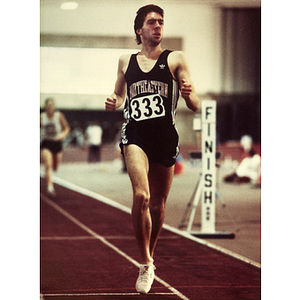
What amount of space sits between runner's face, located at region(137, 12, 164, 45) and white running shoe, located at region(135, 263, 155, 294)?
1.68 meters

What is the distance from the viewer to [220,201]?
28.3 ft

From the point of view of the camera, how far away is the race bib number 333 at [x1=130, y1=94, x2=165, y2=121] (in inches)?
152

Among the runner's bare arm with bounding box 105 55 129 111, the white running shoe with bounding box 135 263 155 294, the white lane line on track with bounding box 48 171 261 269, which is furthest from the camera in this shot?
the white lane line on track with bounding box 48 171 261 269

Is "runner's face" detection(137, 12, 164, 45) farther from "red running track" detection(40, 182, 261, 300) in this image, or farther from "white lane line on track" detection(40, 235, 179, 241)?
"white lane line on track" detection(40, 235, 179, 241)

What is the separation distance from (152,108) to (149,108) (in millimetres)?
22

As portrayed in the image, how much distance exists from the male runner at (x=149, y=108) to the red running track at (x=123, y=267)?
543 mm

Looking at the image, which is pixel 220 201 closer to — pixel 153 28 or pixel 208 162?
pixel 208 162

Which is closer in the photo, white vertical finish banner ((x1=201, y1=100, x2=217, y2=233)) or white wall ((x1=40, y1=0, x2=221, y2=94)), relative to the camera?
white wall ((x1=40, y1=0, x2=221, y2=94))

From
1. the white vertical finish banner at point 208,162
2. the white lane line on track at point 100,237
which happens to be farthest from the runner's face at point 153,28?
the white vertical finish banner at point 208,162

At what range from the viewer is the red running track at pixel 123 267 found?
419 centimetres

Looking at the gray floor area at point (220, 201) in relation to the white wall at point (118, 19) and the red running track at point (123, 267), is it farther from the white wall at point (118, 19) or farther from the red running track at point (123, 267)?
the white wall at point (118, 19)

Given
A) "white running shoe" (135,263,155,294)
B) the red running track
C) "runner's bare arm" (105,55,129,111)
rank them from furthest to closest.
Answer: the red running track, "runner's bare arm" (105,55,129,111), "white running shoe" (135,263,155,294)

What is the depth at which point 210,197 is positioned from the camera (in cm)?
637

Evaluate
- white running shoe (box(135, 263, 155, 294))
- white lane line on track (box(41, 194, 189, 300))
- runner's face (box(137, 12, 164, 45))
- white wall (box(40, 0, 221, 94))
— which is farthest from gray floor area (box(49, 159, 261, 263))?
runner's face (box(137, 12, 164, 45))
